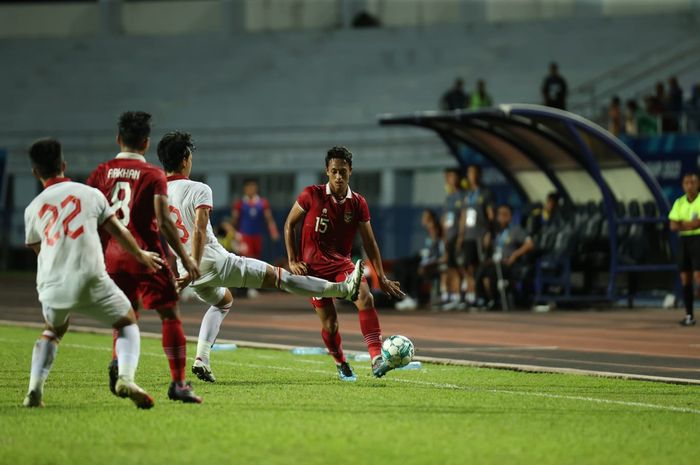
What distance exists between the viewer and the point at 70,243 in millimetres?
8555

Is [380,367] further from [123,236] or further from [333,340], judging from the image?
[123,236]

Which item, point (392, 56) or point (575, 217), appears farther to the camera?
point (392, 56)

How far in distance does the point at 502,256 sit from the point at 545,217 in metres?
1.16

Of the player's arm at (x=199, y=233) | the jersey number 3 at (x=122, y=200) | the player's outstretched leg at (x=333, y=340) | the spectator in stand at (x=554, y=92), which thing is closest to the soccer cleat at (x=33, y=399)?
the jersey number 3 at (x=122, y=200)

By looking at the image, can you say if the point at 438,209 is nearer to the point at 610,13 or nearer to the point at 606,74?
the point at 606,74

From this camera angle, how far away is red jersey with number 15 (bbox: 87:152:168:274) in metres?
9.12

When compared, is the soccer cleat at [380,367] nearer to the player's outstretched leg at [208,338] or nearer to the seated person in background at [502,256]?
the player's outstretched leg at [208,338]

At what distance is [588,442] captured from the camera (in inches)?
304

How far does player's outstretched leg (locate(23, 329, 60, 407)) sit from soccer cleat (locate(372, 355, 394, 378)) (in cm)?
299

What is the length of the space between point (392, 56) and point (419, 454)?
38.5 m

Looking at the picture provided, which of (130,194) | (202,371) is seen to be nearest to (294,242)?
(202,371)

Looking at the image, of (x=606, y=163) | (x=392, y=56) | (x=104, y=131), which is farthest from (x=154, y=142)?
(x=606, y=163)

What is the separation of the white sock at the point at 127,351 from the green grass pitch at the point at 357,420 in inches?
10.5

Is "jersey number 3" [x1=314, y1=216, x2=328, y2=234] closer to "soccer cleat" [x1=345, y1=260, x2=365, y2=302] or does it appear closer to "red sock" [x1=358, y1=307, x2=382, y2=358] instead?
"soccer cleat" [x1=345, y1=260, x2=365, y2=302]
